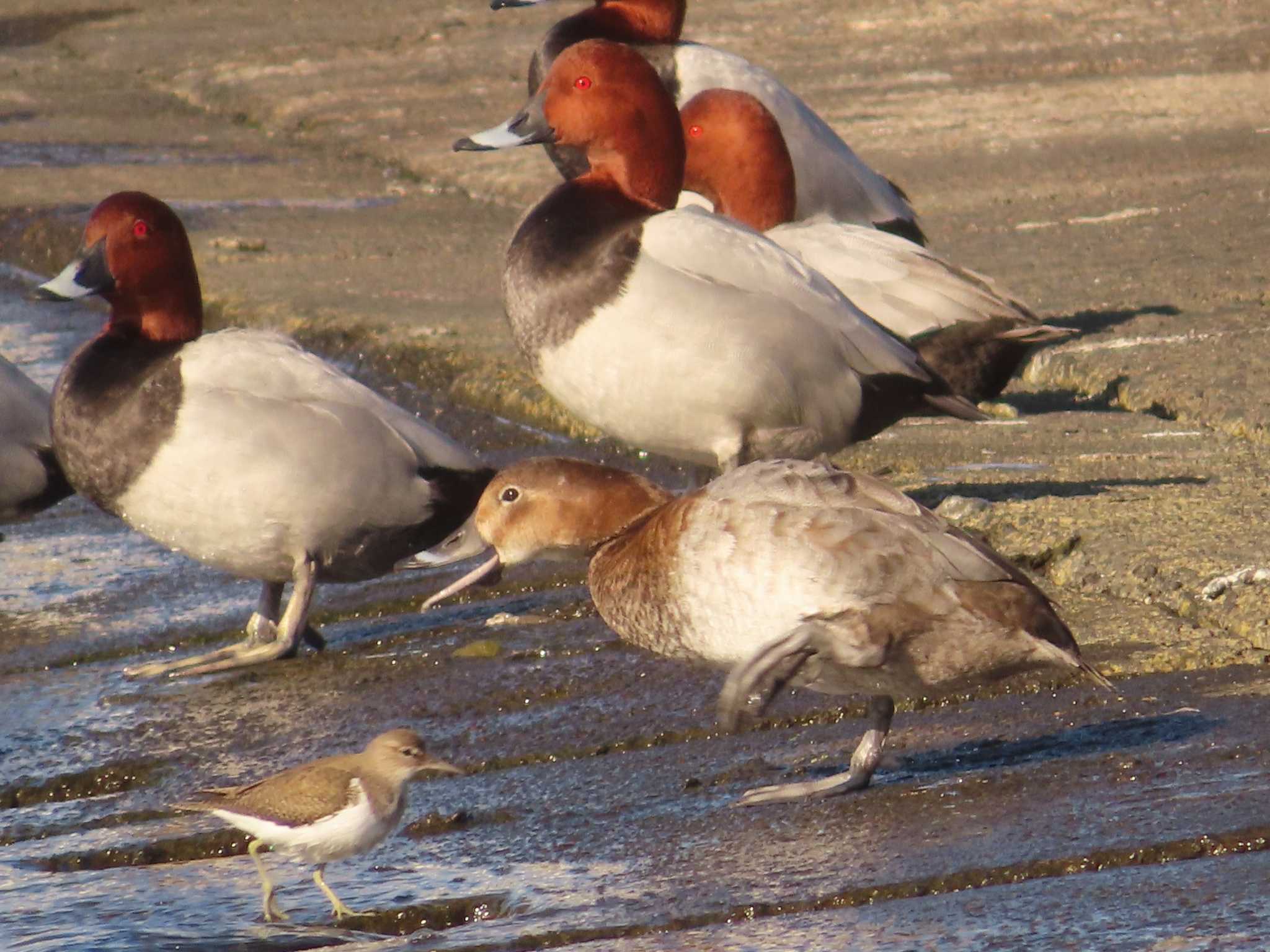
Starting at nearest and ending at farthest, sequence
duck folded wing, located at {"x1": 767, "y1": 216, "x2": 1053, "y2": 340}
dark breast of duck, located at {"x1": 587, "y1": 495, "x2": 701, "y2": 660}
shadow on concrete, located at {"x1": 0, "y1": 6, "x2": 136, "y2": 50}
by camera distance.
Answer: dark breast of duck, located at {"x1": 587, "y1": 495, "x2": 701, "y2": 660} < duck folded wing, located at {"x1": 767, "y1": 216, "x2": 1053, "y2": 340} < shadow on concrete, located at {"x1": 0, "y1": 6, "x2": 136, "y2": 50}

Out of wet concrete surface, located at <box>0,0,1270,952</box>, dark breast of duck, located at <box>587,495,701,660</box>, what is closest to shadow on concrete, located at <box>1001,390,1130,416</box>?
wet concrete surface, located at <box>0,0,1270,952</box>

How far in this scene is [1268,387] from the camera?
254 inches

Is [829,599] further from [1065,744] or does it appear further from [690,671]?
[690,671]

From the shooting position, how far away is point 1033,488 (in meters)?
5.87

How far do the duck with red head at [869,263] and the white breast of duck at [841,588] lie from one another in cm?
243

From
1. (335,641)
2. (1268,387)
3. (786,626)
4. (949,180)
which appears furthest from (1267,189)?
(786,626)

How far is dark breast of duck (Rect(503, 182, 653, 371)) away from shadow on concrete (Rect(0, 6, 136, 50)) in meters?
12.2

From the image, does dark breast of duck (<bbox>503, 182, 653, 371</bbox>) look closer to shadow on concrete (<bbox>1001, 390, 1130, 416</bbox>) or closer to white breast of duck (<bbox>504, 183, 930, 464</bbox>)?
white breast of duck (<bbox>504, 183, 930, 464</bbox>)

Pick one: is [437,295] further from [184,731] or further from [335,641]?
[184,731]

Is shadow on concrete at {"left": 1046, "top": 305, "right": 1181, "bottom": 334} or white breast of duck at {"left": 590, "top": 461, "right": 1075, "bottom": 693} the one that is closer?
white breast of duck at {"left": 590, "top": 461, "right": 1075, "bottom": 693}

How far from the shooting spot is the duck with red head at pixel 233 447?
523 centimetres

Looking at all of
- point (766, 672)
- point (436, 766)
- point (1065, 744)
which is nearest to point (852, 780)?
point (766, 672)

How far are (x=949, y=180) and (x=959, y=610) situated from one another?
265 inches

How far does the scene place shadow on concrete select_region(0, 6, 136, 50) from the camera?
17.1 metres
